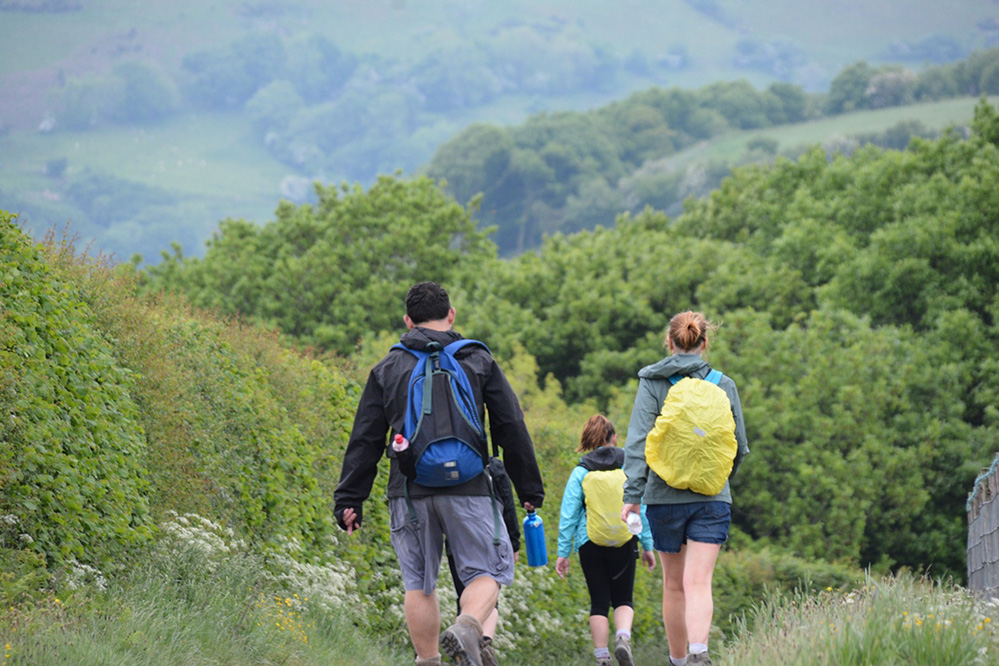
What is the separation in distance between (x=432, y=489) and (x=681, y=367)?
1629mm

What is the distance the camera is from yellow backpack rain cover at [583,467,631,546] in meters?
8.74

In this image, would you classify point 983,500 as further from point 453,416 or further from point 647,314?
point 647,314

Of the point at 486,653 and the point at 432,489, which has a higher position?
the point at 432,489

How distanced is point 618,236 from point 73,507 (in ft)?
90.1

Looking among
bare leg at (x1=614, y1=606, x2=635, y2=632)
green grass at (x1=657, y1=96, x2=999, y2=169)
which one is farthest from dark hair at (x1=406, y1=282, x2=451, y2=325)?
green grass at (x1=657, y1=96, x2=999, y2=169)

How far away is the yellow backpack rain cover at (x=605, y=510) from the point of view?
8742 millimetres

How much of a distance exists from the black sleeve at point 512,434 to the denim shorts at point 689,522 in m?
0.83

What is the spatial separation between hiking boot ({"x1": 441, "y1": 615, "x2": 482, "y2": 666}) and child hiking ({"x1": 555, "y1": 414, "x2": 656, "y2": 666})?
3435 millimetres

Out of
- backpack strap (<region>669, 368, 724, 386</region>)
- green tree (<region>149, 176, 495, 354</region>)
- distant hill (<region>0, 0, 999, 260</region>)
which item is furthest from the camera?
distant hill (<region>0, 0, 999, 260</region>)

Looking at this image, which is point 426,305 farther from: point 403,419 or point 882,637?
point 882,637

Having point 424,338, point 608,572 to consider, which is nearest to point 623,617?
point 608,572

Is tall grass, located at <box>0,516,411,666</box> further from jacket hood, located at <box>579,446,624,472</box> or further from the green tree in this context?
the green tree

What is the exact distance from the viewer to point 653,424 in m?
6.51

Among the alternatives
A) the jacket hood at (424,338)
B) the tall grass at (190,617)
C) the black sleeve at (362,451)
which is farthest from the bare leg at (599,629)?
the jacket hood at (424,338)
